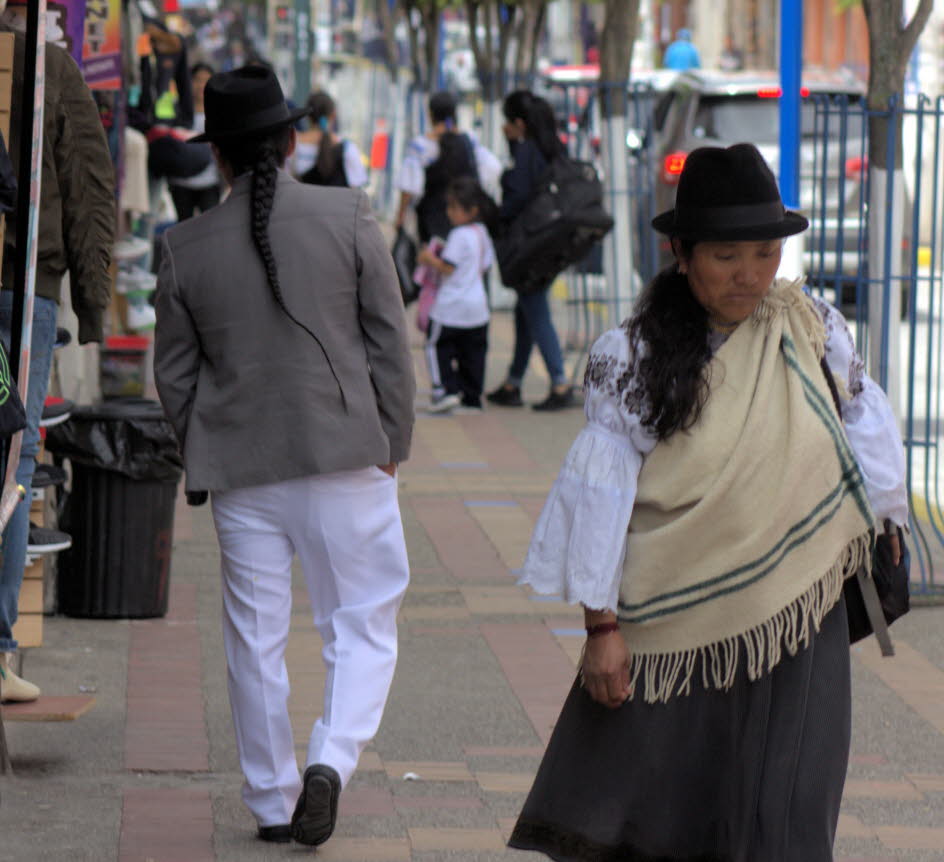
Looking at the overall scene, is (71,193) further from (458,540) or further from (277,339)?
(458,540)

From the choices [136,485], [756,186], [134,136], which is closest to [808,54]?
[134,136]

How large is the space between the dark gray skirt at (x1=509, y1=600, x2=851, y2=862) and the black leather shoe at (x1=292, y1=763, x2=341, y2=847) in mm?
851

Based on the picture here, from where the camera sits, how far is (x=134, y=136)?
40.8 ft

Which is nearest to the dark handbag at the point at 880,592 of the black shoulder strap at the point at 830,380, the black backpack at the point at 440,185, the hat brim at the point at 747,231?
the black shoulder strap at the point at 830,380

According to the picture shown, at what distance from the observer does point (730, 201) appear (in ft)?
12.0

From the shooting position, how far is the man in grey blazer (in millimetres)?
4633

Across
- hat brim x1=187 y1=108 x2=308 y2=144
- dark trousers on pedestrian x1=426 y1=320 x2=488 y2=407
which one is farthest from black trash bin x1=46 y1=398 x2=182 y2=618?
dark trousers on pedestrian x1=426 y1=320 x2=488 y2=407

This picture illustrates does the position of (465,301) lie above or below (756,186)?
below

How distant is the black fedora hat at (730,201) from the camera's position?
3646 mm

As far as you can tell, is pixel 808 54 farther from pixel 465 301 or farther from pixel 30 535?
pixel 30 535

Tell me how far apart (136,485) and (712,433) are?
3.82m

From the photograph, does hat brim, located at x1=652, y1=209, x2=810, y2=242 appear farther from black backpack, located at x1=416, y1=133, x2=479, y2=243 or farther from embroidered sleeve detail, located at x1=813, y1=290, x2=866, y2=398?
black backpack, located at x1=416, y1=133, x2=479, y2=243

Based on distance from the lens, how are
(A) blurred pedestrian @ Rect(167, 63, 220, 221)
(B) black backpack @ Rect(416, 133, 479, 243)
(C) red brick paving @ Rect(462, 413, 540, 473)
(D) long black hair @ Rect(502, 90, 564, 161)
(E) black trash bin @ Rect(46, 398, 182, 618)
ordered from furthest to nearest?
(A) blurred pedestrian @ Rect(167, 63, 220, 221) < (B) black backpack @ Rect(416, 133, 479, 243) < (D) long black hair @ Rect(502, 90, 564, 161) < (C) red brick paving @ Rect(462, 413, 540, 473) < (E) black trash bin @ Rect(46, 398, 182, 618)

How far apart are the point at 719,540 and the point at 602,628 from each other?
0.87 feet
